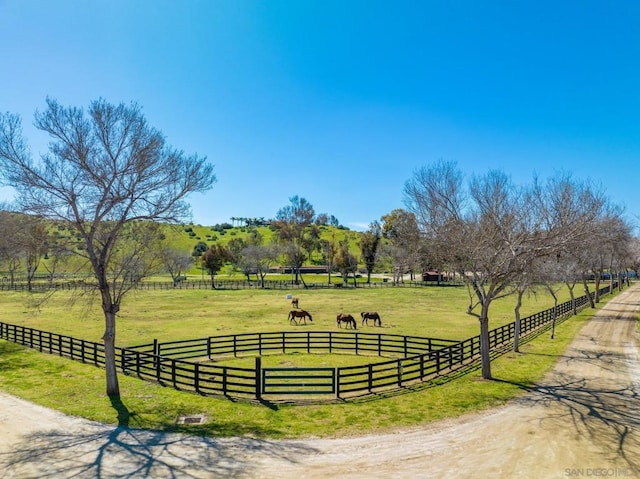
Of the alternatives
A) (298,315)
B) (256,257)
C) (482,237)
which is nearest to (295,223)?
(256,257)

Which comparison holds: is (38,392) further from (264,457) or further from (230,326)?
(230,326)

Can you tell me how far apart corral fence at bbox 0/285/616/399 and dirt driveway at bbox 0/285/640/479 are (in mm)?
3355

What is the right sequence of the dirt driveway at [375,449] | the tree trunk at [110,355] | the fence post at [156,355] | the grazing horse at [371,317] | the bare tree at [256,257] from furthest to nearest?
the bare tree at [256,257]
the grazing horse at [371,317]
the fence post at [156,355]
the tree trunk at [110,355]
the dirt driveway at [375,449]

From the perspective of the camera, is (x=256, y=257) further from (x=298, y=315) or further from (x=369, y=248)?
(x=298, y=315)

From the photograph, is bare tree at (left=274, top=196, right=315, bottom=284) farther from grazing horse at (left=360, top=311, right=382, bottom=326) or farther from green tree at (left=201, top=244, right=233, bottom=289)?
grazing horse at (left=360, top=311, right=382, bottom=326)

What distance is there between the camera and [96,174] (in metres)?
13.9

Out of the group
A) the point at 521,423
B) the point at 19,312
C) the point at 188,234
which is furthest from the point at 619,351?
the point at 188,234

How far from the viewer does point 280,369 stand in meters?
13.8

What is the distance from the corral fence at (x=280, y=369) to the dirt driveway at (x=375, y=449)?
3.35m

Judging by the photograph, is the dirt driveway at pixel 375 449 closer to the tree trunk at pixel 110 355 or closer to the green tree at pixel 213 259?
the tree trunk at pixel 110 355

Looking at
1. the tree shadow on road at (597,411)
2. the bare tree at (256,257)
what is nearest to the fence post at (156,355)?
the tree shadow on road at (597,411)

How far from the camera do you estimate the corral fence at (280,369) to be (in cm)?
1455

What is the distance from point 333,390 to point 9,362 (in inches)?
637

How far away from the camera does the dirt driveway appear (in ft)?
29.3
